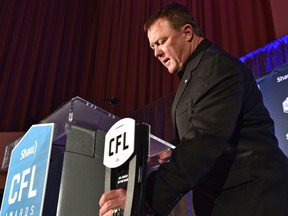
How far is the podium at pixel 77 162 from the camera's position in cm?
84

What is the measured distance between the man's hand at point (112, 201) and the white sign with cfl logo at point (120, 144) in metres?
0.05

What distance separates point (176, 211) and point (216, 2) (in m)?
1.92

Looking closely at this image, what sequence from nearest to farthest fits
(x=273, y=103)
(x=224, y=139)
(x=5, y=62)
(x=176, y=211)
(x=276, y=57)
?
(x=224, y=139) < (x=273, y=103) < (x=276, y=57) < (x=176, y=211) < (x=5, y=62)

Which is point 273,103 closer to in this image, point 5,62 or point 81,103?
point 81,103

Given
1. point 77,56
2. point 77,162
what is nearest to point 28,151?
point 77,162

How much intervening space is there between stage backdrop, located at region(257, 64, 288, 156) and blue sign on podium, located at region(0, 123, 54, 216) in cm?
148

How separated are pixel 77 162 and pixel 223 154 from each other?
1.17ft

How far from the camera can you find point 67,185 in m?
0.84

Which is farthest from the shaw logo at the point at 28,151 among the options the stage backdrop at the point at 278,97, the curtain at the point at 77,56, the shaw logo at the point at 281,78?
the curtain at the point at 77,56

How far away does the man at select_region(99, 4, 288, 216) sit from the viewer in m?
0.68

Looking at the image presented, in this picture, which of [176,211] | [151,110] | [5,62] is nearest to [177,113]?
[176,211]

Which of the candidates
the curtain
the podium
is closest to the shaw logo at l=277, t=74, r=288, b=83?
the curtain

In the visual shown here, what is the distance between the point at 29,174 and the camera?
91cm

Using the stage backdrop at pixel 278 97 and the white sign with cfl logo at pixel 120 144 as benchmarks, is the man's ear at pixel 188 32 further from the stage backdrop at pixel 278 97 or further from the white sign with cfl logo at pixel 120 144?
A: the stage backdrop at pixel 278 97
